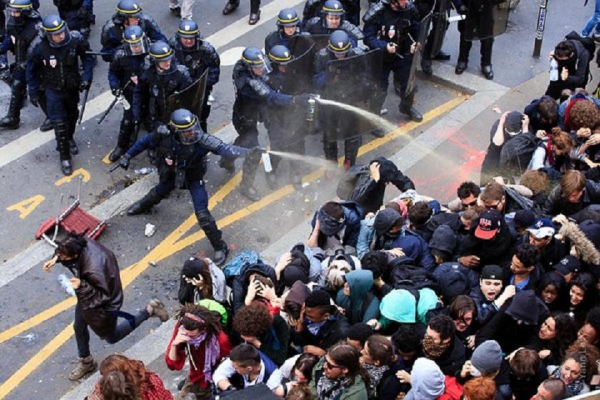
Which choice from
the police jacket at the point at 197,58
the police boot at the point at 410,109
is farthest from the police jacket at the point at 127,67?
the police boot at the point at 410,109

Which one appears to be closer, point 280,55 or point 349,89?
point 280,55

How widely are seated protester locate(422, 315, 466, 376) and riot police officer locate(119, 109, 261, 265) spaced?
3.48 m

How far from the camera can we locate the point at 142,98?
9.98 meters

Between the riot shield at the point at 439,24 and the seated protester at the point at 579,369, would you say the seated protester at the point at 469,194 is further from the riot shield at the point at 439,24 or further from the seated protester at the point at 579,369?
the riot shield at the point at 439,24

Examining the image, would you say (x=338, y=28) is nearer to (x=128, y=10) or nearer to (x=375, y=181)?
(x=128, y=10)

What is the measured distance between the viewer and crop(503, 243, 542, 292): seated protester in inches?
256

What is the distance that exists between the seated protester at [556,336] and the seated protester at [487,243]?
0.91 m

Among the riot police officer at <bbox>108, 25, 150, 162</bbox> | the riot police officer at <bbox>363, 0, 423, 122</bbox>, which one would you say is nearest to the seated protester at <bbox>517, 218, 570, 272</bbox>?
the riot police officer at <bbox>363, 0, 423, 122</bbox>

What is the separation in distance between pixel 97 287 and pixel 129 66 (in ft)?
11.1

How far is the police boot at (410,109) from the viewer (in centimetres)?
1105

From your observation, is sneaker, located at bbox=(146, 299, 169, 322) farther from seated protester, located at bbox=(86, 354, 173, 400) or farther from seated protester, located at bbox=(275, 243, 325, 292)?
seated protester, located at bbox=(86, 354, 173, 400)

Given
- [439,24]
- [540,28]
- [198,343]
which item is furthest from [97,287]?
[540,28]

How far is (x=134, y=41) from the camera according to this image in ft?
31.8

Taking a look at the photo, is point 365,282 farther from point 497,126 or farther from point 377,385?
point 497,126
